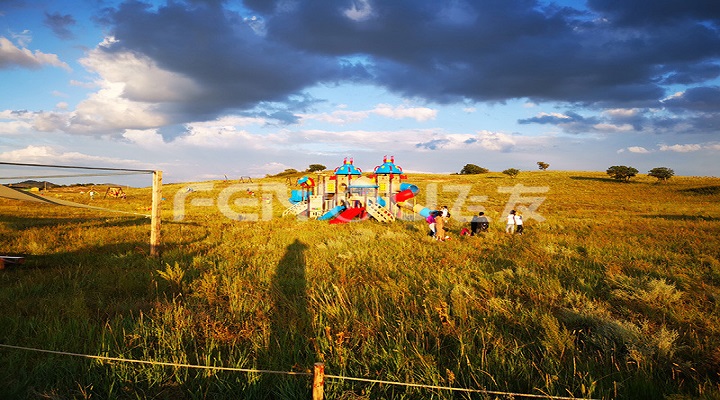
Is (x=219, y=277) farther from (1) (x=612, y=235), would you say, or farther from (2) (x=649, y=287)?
(1) (x=612, y=235)

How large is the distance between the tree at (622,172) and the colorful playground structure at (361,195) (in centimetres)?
5929

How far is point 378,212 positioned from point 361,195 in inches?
67.8

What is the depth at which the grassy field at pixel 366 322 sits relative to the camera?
11.6 feet

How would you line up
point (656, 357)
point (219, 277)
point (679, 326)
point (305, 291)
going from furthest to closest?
point (219, 277) < point (305, 291) < point (679, 326) < point (656, 357)

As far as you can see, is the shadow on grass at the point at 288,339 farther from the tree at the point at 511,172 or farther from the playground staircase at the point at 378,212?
the tree at the point at 511,172

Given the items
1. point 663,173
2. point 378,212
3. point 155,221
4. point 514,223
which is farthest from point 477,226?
point 663,173

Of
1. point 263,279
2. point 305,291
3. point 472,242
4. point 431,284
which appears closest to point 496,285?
point 431,284

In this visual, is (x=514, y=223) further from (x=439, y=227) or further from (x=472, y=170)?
(x=472, y=170)

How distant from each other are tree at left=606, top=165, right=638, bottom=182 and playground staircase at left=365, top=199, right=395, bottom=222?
61141 millimetres

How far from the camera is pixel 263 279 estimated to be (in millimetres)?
6891

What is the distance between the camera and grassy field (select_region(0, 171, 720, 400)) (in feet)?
11.6

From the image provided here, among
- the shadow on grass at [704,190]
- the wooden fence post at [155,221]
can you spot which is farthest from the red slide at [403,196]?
the shadow on grass at [704,190]

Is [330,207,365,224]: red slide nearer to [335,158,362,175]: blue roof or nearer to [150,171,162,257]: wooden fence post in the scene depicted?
[335,158,362,175]: blue roof

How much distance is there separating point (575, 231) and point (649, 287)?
30.0 feet
